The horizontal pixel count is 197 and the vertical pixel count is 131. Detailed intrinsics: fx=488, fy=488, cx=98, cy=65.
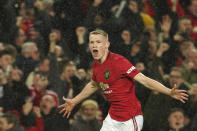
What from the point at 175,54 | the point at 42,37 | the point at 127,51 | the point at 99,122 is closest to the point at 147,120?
the point at 99,122

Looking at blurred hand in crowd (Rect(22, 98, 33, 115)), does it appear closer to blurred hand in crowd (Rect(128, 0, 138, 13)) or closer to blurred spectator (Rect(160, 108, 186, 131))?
blurred spectator (Rect(160, 108, 186, 131))

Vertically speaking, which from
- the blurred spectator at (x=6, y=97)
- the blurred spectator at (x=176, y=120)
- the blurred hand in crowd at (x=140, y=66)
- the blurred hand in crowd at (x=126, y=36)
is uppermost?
the blurred hand in crowd at (x=126, y=36)

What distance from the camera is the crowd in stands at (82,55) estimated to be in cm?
726

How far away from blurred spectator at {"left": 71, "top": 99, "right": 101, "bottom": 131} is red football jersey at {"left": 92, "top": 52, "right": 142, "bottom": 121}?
1.84m

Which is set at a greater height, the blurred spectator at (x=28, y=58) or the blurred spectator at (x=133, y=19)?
the blurred spectator at (x=133, y=19)

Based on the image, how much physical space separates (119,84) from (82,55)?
362cm

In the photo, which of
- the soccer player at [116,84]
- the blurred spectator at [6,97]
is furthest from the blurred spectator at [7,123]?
the soccer player at [116,84]

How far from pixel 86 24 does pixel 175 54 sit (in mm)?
1806

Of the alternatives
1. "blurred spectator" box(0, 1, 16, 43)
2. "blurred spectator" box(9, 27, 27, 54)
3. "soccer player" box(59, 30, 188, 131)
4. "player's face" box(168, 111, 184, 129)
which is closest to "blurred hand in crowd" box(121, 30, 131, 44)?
"blurred spectator" box(9, 27, 27, 54)

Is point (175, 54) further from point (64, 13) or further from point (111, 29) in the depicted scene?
point (64, 13)

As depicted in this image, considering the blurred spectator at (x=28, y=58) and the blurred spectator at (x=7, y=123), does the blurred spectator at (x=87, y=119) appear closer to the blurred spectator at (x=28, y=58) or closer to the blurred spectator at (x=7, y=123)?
the blurred spectator at (x=7, y=123)

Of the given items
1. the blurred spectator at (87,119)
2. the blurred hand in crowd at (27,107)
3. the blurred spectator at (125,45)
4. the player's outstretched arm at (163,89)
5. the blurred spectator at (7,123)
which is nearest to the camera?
the player's outstretched arm at (163,89)

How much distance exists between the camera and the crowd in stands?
726 centimetres

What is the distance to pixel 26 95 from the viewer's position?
7.50 metres
